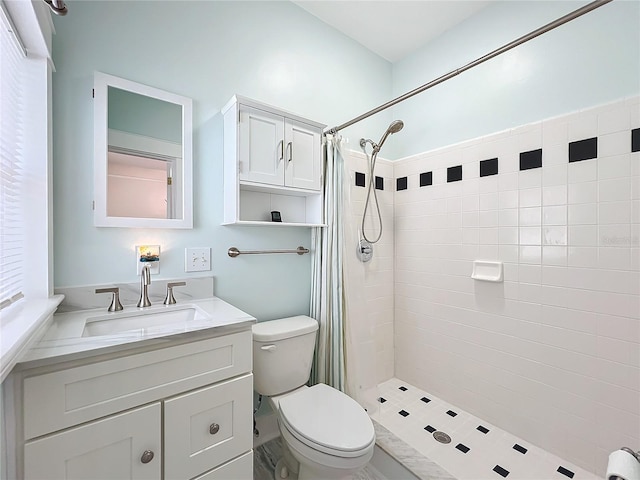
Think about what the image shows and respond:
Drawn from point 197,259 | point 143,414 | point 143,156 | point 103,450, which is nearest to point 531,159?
point 197,259

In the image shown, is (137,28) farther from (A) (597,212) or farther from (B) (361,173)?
(A) (597,212)

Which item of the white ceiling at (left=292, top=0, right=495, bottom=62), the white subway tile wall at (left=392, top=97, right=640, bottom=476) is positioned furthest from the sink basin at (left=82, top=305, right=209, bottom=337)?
the white ceiling at (left=292, top=0, right=495, bottom=62)

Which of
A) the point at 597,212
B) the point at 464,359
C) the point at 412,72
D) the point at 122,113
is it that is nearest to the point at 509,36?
the point at 412,72

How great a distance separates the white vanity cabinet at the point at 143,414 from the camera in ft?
2.68

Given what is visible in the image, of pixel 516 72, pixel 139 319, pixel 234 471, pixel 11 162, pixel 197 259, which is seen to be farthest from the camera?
pixel 516 72

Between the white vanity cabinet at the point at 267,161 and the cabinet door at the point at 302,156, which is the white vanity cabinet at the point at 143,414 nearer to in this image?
the white vanity cabinet at the point at 267,161

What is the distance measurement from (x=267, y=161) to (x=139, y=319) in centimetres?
97

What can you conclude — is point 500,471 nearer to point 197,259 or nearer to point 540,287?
point 540,287

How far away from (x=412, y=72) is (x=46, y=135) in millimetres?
2385

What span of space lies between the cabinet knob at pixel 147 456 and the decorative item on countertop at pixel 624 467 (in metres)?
1.28

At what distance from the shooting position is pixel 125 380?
0.93 m

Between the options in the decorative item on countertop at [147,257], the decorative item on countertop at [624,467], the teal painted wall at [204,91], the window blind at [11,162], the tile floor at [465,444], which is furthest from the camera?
the tile floor at [465,444]

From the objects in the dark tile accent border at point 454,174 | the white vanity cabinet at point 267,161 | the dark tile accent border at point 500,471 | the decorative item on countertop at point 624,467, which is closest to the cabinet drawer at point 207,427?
the white vanity cabinet at point 267,161

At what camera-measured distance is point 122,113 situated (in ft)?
4.45
